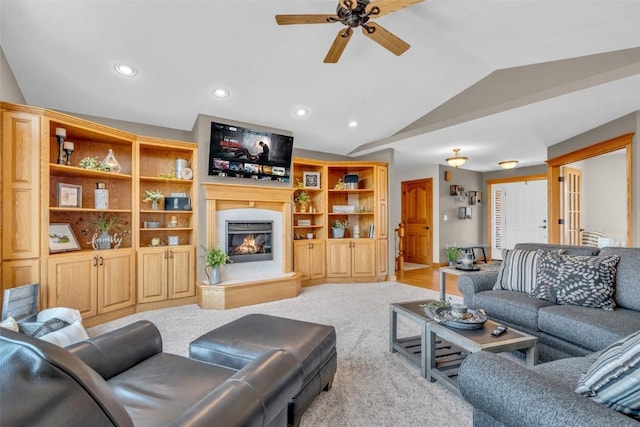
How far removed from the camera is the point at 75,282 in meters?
3.15

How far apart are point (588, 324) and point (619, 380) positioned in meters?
1.38

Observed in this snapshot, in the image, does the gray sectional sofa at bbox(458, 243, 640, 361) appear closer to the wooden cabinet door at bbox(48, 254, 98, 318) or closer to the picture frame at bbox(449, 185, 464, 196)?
the wooden cabinet door at bbox(48, 254, 98, 318)

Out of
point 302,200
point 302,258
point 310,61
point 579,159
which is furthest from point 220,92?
point 579,159

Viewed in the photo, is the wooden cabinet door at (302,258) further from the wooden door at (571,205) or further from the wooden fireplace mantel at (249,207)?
the wooden door at (571,205)

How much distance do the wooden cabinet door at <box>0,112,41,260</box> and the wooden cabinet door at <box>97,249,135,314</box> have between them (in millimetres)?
655

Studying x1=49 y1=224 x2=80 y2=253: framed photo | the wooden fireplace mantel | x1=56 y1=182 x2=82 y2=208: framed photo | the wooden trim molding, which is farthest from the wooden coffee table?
x1=56 y1=182 x2=82 y2=208: framed photo

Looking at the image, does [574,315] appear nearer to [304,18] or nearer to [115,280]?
[304,18]

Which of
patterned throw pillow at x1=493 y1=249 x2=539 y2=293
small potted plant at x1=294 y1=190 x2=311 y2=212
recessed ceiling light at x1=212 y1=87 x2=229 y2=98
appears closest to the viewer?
patterned throw pillow at x1=493 y1=249 x2=539 y2=293

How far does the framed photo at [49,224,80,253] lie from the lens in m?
3.26

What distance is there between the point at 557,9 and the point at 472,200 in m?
5.76

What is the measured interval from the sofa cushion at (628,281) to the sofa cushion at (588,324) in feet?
0.22

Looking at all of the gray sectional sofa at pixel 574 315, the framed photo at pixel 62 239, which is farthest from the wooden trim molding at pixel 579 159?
the framed photo at pixel 62 239

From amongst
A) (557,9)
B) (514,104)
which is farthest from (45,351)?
(514,104)

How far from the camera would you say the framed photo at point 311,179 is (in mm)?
5492
